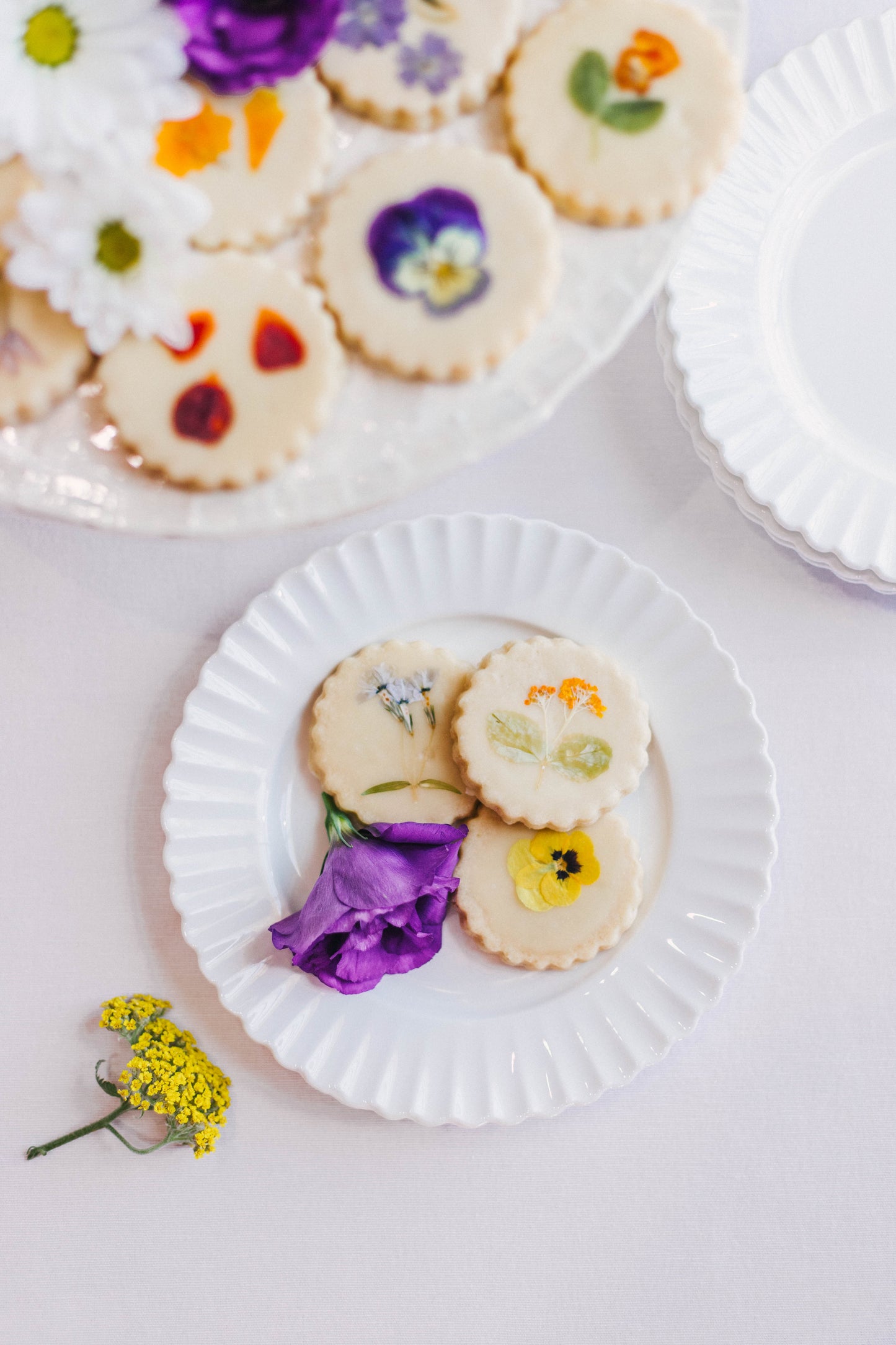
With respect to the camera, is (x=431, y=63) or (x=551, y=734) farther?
(x=551, y=734)

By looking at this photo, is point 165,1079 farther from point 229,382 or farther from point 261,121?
point 261,121

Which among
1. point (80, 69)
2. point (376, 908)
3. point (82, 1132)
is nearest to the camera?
point (80, 69)

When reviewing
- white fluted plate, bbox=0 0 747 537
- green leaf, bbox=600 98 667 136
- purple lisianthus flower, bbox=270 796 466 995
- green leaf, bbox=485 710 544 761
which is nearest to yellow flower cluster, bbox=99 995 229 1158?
purple lisianthus flower, bbox=270 796 466 995

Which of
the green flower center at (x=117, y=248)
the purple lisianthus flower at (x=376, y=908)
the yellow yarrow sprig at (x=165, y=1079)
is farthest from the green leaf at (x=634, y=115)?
the yellow yarrow sprig at (x=165, y=1079)

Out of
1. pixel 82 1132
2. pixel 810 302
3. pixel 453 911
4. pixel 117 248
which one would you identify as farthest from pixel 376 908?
pixel 810 302

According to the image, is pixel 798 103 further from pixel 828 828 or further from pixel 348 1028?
pixel 348 1028

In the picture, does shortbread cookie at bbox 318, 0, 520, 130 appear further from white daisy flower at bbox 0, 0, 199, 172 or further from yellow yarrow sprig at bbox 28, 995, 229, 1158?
yellow yarrow sprig at bbox 28, 995, 229, 1158
